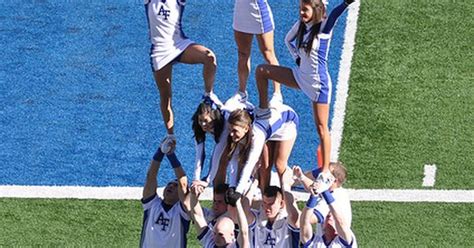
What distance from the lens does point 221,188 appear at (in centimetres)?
1035

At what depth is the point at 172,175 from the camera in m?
13.2

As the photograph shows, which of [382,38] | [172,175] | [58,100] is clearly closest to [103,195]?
[172,175]

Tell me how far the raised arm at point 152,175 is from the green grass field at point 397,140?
139cm

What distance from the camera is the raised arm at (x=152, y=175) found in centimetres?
1070

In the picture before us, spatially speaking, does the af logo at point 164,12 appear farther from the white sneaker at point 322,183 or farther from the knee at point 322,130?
the white sneaker at point 322,183

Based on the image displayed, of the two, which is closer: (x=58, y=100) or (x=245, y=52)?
(x=245, y=52)

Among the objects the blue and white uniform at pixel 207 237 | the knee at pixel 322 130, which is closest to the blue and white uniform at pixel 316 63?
the knee at pixel 322 130

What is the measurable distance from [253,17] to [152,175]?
63.2 inches

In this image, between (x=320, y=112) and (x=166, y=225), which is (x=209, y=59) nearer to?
(x=320, y=112)

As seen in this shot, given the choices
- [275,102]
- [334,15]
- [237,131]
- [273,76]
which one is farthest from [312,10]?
[275,102]

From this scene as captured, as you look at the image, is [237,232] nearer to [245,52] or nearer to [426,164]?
[245,52]

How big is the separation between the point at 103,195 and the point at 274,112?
3188mm

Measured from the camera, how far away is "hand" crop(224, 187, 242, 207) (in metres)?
9.99

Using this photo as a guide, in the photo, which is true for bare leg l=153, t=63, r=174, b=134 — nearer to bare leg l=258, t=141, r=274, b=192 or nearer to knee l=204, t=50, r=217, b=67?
knee l=204, t=50, r=217, b=67
